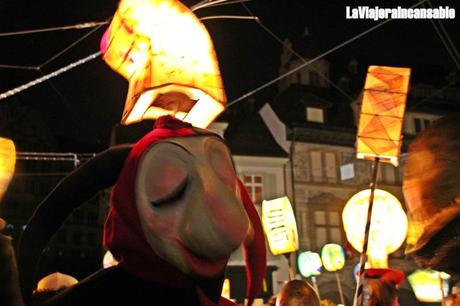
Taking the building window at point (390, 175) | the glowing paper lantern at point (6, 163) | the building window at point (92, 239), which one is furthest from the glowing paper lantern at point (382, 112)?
A: the building window at point (92, 239)

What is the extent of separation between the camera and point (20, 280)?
1610mm

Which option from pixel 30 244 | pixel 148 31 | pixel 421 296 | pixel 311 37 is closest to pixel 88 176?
pixel 30 244

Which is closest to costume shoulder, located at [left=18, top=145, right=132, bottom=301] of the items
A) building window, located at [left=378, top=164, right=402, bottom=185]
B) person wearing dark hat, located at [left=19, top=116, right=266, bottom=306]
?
person wearing dark hat, located at [left=19, top=116, right=266, bottom=306]

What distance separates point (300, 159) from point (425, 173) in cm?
1818

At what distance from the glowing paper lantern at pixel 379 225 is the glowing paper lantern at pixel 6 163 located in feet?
12.1

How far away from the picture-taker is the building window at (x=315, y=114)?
20.7 m

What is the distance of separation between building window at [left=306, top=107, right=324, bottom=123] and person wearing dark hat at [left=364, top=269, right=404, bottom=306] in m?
17.2

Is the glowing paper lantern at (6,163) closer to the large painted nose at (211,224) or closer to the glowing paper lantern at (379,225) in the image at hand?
the large painted nose at (211,224)

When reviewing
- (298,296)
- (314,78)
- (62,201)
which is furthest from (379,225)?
(314,78)

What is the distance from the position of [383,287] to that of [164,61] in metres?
2.42

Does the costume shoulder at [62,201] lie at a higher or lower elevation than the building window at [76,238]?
higher

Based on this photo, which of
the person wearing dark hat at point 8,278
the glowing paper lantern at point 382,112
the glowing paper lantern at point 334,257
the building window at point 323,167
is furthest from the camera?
the building window at point 323,167

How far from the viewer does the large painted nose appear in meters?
1.60

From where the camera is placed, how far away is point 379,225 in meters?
5.51
